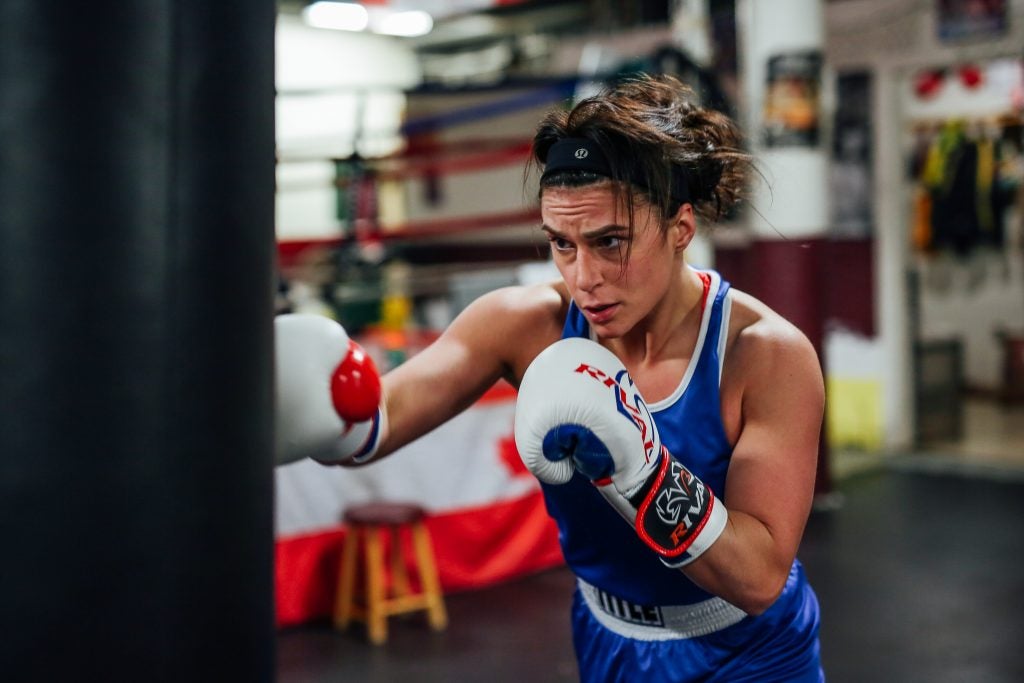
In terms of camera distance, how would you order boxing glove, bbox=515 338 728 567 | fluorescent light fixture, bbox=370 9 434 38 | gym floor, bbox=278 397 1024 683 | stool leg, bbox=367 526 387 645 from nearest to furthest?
boxing glove, bbox=515 338 728 567, gym floor, bbox=278 397 1024 683, stool leg, bbox=367 526 387 645, fluorescent light fixture, bbox=370 9 434 38

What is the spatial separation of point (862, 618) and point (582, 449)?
298cm

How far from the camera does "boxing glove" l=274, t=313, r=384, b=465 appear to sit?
1563 millimetres

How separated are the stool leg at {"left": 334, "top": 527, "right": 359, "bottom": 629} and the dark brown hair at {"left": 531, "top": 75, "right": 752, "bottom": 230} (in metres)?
2.54

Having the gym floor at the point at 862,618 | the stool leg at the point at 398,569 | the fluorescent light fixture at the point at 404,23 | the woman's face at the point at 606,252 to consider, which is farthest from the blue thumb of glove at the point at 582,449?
the fluorescent light fixture at the point at 404,23

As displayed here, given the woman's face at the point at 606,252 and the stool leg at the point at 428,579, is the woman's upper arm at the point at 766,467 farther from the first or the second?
the stool leg at the point at 428,579

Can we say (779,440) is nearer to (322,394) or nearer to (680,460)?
(680,460)

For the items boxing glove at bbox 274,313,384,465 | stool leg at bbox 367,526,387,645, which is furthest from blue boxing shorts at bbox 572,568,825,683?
stool leg at bbox 367,526,387,645

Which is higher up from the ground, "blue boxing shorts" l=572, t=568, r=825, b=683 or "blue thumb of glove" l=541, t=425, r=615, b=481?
"blue thumb of glove" l=541, t=425, r=615, b=481

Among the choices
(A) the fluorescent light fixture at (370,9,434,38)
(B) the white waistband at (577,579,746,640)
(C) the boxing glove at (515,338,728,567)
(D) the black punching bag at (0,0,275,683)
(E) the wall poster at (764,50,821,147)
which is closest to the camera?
(D) the black punching bag at (0,0,275,683)

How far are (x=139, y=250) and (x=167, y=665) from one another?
355 mm

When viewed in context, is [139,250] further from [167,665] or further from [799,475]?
[799,475]

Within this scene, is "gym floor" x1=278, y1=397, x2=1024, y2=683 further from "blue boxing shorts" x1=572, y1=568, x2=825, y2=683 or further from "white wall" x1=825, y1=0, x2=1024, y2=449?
"blue boxing shorts" x1=572, y1=568, x2=825, y2=683

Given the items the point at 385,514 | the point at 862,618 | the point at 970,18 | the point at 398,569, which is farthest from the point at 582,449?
the point at 970,18

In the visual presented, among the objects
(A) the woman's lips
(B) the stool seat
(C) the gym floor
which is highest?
(A) the woman's lips
